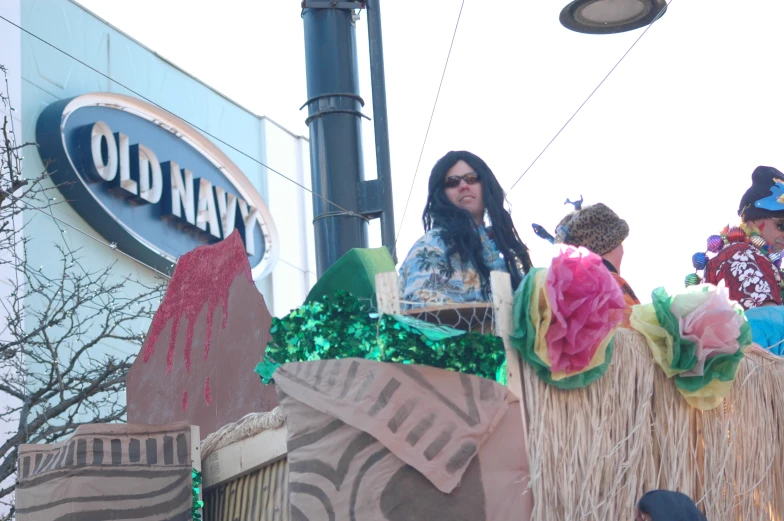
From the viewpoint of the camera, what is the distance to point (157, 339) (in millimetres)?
4367

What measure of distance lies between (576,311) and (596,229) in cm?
146

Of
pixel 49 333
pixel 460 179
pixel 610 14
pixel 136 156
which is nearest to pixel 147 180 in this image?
pixel 136 156

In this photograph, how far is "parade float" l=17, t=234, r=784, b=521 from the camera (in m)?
2.61

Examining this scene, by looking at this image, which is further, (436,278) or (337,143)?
(337,143)

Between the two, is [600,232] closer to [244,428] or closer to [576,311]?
[576,311]

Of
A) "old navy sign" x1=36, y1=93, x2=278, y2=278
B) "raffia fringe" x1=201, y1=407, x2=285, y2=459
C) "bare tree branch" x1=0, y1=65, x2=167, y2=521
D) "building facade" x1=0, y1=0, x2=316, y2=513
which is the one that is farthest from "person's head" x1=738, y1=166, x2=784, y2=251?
"old navy sign" x1=36, y1=93, x2=278, y2=278

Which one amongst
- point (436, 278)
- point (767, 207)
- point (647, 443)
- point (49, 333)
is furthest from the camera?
point (49, 333)

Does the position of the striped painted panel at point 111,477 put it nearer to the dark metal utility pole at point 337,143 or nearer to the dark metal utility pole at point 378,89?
the dark metal utility pole at point 337,143

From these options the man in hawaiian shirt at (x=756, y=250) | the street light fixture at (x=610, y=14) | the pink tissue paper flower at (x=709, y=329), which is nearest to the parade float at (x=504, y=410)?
the pink tissue paper flower at (x=709, y=329)

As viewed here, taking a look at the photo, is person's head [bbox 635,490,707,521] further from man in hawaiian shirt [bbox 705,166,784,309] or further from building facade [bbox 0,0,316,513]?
building facade [bbox 0,0,316,513]

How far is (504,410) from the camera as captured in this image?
267 centimetres

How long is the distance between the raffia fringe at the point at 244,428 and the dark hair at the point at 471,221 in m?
0.67

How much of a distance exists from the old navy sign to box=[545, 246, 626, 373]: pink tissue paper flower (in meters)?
8.99

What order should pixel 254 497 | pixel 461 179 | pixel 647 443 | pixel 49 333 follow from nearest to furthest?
pixel 647 443
pixel 254 497
pixel 461 179
pixel 49 333
